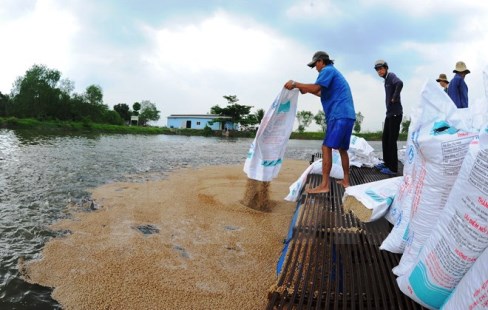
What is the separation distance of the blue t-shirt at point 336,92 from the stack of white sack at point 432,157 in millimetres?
1707

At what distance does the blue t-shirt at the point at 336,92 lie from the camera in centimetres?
324

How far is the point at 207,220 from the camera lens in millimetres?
3215

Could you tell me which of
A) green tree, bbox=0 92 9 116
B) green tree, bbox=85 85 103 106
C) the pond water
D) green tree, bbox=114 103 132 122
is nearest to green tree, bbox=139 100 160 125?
green tree, bbox=114 103 132 122

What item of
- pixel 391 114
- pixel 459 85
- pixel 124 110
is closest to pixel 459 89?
pixel 459 85

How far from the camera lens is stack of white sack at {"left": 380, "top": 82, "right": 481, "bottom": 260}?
1252mm

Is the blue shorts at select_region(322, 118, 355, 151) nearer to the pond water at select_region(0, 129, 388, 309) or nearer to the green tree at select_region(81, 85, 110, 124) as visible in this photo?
the pond water at select_region(0, 129, 388, 309)

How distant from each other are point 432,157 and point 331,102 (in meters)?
2.12

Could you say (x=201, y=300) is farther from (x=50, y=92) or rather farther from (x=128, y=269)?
(x=50, y=92)

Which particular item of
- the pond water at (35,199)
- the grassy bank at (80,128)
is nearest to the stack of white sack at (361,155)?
the pond water at (35,199)

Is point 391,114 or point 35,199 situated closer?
point 35,199

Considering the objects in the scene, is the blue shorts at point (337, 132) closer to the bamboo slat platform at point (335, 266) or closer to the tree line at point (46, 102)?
the bamboo slat platform at point (335, 266)

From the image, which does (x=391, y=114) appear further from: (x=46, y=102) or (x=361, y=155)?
(x=46, y=102)

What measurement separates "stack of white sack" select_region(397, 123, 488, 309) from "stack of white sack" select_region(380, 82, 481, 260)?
7.6 inches

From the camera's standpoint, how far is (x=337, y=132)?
3262mm
